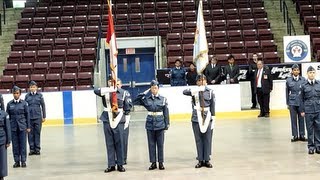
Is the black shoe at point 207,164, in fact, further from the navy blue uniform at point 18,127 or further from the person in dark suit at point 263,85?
the person in dark suit at point 263,85

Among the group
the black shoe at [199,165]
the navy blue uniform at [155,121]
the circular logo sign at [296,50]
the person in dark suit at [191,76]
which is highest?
the circular logo sign at [296,50]

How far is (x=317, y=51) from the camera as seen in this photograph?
22609 mm

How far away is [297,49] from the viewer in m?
20.5

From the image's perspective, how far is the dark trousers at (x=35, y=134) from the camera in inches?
516

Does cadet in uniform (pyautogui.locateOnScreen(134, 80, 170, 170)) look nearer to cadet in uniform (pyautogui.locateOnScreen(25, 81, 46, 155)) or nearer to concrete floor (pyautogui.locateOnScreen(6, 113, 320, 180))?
concrete floor (pyautogui.locateOnScreen(6, 113, 320, 180))

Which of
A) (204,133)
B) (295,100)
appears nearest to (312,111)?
(295,100)

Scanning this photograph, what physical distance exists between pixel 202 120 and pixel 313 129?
2.65 m

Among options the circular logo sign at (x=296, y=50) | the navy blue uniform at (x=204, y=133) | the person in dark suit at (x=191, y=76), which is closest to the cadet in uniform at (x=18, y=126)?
the navy blue uniform at (x=204, y=133)

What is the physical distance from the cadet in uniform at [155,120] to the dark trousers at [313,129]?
10.3 feet

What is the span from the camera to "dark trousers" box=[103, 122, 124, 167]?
10.6 metres

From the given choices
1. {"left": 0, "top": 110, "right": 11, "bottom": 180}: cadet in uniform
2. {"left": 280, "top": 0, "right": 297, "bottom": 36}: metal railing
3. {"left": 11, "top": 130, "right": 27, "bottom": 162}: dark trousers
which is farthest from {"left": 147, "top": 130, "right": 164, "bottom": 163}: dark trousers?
{"left": 280, "top": 0, "right": 297, "bottom": 36}: metal railing

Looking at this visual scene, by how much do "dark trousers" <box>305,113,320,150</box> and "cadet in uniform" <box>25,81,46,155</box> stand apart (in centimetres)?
585

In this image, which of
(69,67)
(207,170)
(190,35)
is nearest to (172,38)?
(190,35)

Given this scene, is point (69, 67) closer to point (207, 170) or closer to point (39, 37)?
point (39, 37)
